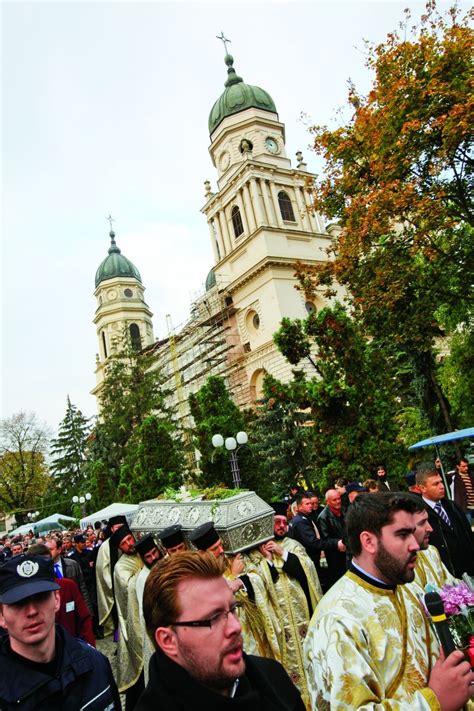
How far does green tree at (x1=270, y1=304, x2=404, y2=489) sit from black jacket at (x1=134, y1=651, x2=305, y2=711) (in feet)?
41.8

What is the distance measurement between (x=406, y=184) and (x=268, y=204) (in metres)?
25.7

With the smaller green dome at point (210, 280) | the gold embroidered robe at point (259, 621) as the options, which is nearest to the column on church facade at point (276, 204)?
the smaller green dome at point (210, 280)

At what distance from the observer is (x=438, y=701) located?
190 cm

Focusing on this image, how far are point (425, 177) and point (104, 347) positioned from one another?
4817cm

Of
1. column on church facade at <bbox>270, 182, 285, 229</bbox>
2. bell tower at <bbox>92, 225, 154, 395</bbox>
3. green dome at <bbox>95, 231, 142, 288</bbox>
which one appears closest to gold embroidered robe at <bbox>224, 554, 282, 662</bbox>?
column on church facade at <bbox>270, 182, 285, 229</bbox>

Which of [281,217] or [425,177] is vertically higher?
[281,217]

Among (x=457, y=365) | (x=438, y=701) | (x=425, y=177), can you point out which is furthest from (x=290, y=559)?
(x=457, y=365)

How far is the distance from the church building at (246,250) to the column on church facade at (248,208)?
0.07 metres

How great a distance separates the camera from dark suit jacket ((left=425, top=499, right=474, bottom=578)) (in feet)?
15.1

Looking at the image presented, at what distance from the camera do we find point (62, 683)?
2418mm

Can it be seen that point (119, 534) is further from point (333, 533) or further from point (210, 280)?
point (210, 280)

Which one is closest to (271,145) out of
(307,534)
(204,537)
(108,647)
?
(108,647)

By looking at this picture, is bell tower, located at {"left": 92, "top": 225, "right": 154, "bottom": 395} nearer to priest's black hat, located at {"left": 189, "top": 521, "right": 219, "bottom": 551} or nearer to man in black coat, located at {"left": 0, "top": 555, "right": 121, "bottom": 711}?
priest's black hat, located at {"left": 189, "top": 521, "right": 219, "bottom": 551}

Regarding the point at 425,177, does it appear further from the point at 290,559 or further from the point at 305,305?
the point at 305,305
